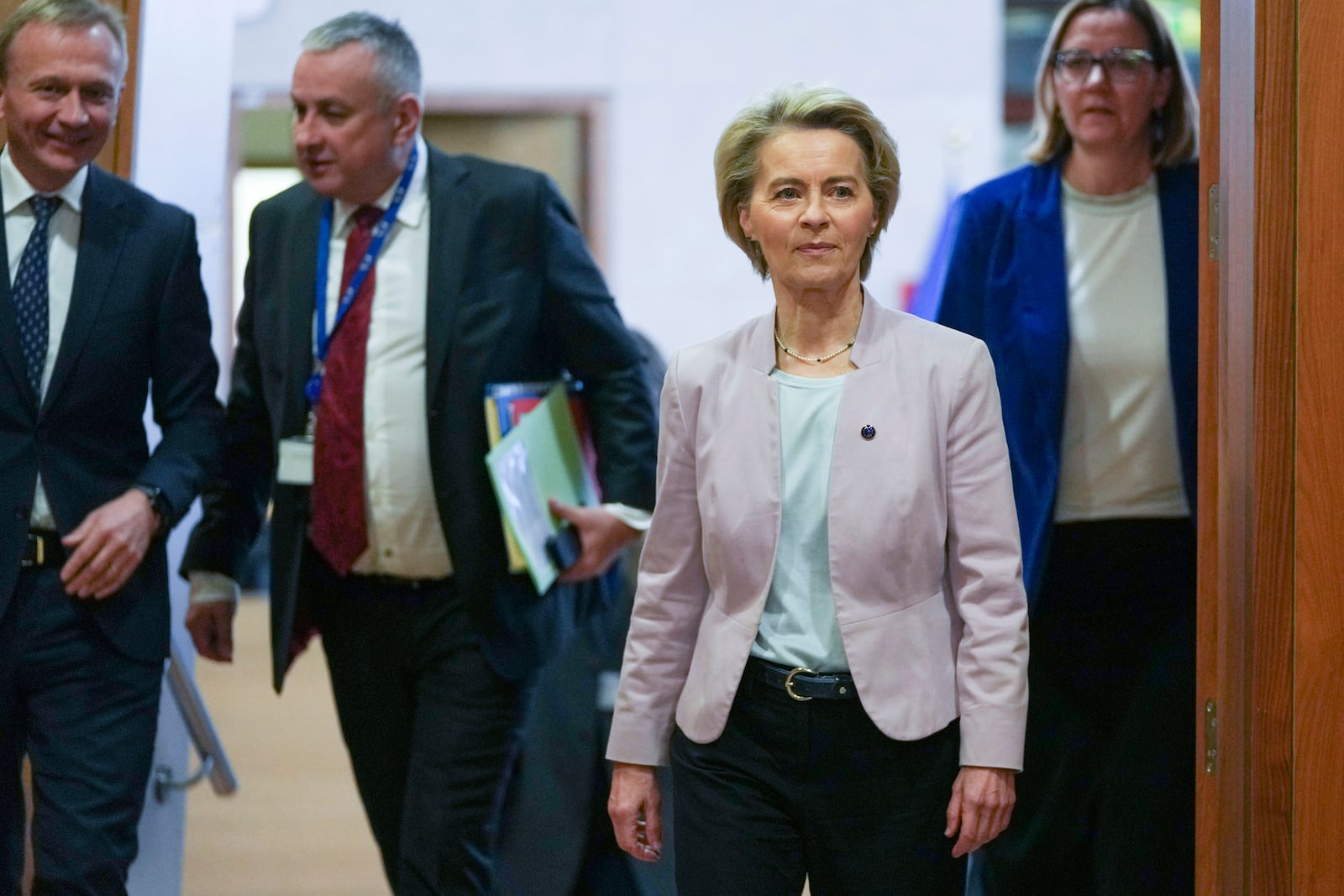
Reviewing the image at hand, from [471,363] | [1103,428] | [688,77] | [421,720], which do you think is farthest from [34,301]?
[688,77]

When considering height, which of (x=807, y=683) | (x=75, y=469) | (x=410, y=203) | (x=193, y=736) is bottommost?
(x=193, y=736)

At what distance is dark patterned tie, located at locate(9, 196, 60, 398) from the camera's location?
2664 mm

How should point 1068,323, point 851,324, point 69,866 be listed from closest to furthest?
point 851,324, point 69,866, point 1068,323

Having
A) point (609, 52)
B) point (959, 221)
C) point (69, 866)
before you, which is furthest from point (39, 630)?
point (609, 52)

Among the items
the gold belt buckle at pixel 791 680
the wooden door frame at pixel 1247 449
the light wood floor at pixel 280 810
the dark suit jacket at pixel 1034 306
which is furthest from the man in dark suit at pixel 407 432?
the light wood floor at pixel 280 810

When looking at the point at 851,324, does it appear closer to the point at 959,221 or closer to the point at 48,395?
the point at 959,221

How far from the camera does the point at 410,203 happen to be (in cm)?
307

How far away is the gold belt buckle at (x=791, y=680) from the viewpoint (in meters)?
2.06

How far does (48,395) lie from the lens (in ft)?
8.73

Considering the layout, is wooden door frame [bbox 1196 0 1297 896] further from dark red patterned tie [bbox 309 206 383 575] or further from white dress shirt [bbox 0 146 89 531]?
white dress shirt [bbox 0 146 89 531]

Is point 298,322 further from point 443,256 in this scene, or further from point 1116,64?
point 1116,64

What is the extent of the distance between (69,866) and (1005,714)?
4.94 feet

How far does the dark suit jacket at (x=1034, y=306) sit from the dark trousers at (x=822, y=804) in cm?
80

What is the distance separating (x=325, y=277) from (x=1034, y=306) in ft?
4.26
